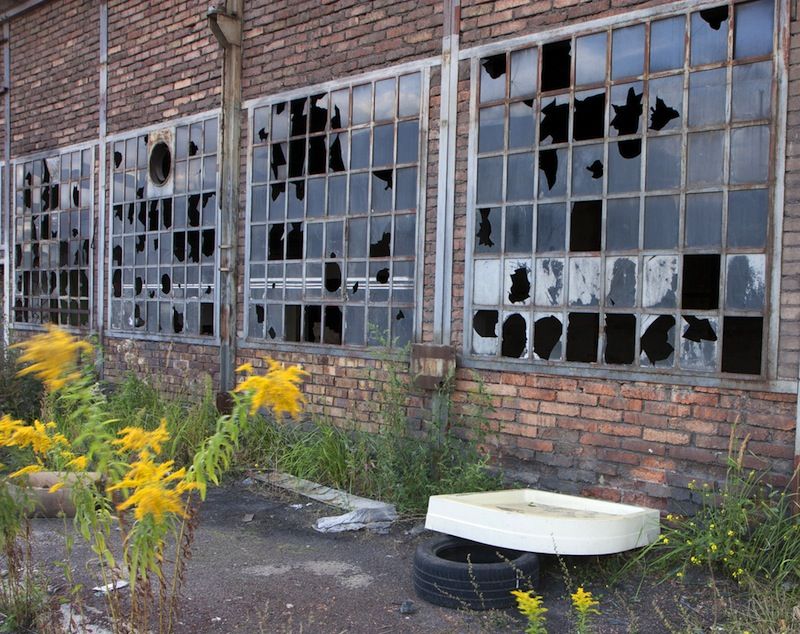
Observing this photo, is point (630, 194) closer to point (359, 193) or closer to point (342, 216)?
point (359, 193)

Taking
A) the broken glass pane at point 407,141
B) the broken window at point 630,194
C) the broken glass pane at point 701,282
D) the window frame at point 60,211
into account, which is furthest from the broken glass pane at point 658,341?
the window frame at point 60,211

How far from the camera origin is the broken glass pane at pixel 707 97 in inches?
184

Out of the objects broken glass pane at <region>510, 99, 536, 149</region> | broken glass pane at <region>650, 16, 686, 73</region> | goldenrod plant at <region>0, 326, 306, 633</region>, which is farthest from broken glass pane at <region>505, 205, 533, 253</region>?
goldenrod plant at <region>0, 326, 306, 633</region>

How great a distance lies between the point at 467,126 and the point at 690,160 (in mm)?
1723

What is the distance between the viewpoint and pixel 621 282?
5043 mm

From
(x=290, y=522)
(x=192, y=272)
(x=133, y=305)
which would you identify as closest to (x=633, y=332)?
(x=290, y=522)

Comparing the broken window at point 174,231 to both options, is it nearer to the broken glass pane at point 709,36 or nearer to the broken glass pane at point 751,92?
the broken glass pane at point 709,36

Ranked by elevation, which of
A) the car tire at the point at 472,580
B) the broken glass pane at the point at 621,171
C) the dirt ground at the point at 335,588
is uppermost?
the broken glass pane at the point at 621,171

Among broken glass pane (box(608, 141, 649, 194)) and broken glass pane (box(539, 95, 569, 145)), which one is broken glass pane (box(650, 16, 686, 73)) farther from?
broken glass pane (box(539, 95, 569, 145))

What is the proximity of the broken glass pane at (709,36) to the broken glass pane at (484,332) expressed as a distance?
214cm

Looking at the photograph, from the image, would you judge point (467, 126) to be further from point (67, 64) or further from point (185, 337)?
point (67, 64)

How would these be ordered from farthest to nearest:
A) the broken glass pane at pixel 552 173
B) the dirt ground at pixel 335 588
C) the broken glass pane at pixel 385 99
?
the broken glass pane at pixel 385 99 < the broken glass pane at pixel 552 173 < the dirt ground at pixel 335 588

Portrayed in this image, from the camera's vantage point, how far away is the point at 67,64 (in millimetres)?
9719

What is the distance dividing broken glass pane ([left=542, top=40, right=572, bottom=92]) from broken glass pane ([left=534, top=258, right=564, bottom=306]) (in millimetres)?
1205
